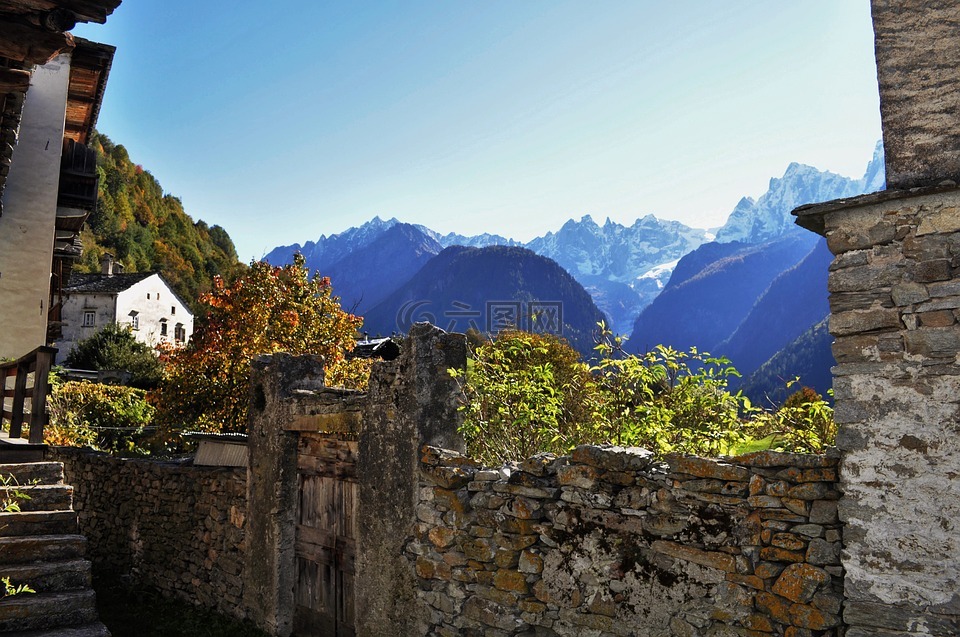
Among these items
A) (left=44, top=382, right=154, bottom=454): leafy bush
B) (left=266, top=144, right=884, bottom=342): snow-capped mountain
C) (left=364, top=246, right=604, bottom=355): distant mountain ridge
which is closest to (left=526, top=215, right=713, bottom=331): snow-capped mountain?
(left=266, top=144, right=884, bottom=342): snow-capped mountain

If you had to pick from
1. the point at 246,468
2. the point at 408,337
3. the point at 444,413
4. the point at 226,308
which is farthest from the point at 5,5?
the point at 226,308

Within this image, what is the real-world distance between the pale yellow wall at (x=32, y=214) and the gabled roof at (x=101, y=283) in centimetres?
2734

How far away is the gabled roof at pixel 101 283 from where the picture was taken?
3997cm

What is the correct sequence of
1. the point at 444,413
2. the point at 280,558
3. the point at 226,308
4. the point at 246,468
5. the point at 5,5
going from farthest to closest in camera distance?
the point at 226,308 → the point at 246,468 → the point at 280,558 → the point at 444,413 → the point at 5,5

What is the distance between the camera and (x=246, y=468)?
8578mm

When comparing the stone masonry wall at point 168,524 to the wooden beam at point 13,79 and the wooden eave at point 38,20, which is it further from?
the wooden eave at point 38,20

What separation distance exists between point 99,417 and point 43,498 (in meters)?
11.7

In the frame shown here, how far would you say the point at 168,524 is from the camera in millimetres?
9602

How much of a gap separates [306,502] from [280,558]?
71cm

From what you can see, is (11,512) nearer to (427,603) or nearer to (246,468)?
(246,468)

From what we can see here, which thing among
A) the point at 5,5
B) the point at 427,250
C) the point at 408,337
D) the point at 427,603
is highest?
the point at 427,250

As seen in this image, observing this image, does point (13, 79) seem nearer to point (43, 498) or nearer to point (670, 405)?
point (43, 498)

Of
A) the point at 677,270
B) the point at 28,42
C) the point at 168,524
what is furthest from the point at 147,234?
the point at 677,270

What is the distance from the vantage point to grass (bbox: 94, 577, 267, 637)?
819cm
